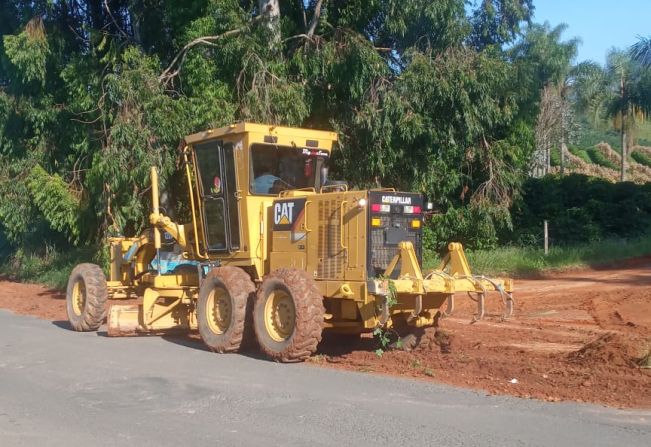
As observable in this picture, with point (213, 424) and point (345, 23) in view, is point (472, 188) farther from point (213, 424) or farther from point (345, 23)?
point (213, 424)

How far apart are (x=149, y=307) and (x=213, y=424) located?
5.59 meters

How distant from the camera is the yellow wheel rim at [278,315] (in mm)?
10562

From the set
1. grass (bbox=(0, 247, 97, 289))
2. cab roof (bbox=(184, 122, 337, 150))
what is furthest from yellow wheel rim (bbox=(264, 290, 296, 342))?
grass (bbox=(0, 247, 97, 289))

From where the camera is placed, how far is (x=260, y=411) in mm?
8023

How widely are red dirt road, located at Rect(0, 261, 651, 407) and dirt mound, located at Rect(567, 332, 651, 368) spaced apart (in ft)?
0.04

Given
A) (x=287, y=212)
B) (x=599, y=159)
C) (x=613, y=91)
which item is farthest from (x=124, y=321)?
(x=599, y=159)

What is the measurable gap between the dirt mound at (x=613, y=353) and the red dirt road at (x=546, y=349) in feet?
0.04

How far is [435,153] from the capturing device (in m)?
18.6

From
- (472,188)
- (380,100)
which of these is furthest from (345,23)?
(472,188)

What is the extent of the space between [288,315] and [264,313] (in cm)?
37

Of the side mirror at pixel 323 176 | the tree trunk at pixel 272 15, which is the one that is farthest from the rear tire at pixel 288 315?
the tree trunk at pixel 272 15

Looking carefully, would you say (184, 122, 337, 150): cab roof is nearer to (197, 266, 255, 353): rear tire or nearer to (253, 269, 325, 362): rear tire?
(197, 266, 255, 353): rear tire

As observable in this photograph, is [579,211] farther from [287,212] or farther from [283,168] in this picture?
[287,212]

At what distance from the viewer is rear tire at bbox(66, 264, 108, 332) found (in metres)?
14.0
